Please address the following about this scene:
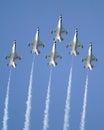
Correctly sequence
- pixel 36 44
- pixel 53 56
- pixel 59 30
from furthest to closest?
pixel 59 30 < pixel 36 44 < pixel 53 56

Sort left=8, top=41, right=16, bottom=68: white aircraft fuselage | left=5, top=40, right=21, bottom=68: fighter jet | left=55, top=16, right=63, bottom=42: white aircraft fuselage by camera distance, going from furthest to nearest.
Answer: left=55, top=16, right=63, bottom=42: white aircraft fuselage
left=5, top=40, right=21, bottom=68: fighter jet
left=8, top=41, right=16, bottom=68: white aircraft fuselage

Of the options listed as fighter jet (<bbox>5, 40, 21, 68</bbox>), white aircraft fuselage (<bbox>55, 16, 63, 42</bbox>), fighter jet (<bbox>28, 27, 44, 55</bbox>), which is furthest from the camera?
white aircraft fuselage (<bbox>55, 16, 63, 42</bbox>)

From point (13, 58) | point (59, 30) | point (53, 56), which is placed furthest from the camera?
point (59, 30)

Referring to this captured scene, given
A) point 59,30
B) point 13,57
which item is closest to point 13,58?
point 13,57

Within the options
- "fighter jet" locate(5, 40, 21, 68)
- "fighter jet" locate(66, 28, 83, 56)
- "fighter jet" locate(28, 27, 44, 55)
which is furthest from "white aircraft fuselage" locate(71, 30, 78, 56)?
"fighter jet" locate(5, 40, 21, 68)

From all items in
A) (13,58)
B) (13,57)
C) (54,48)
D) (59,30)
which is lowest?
(13,58)

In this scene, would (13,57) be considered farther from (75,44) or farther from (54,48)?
(75,44)

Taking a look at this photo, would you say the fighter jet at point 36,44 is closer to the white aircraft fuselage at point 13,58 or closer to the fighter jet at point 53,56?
the fighter jet at point 53,56

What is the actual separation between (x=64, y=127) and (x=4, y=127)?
9.43m

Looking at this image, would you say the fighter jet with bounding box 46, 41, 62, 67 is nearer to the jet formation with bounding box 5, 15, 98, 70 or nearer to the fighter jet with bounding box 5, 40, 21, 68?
the jet formation with bounding box 5, 15, 98, 70

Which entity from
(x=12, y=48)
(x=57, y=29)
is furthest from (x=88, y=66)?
(x=12, y=48)

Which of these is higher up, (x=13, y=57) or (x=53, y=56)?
(x=53, y=56)

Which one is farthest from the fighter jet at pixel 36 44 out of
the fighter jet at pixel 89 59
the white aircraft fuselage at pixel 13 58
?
the fighter jet at pixel 89 59

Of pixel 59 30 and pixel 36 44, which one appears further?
pixel 59 30
